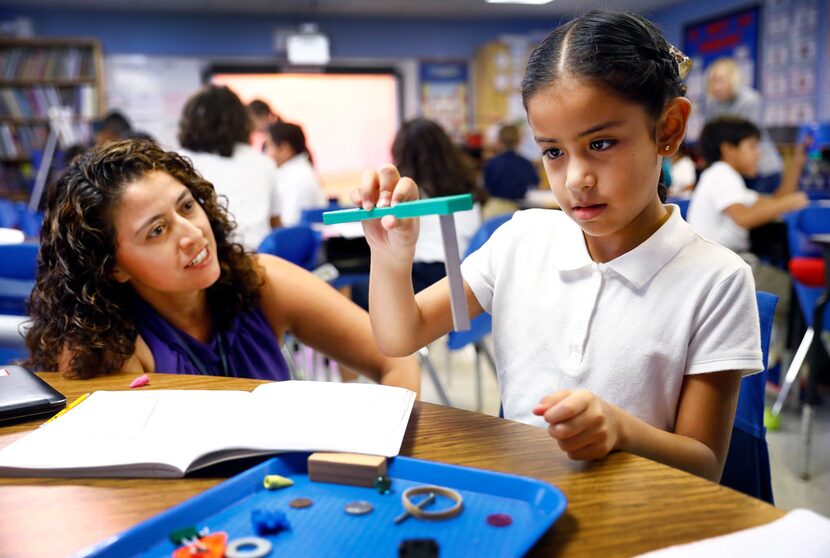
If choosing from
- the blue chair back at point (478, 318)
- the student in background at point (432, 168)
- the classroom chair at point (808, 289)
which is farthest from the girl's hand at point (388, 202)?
the student in background at point (432, 168)

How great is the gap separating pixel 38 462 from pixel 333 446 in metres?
0.31

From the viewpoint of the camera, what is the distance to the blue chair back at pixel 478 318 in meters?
2.10

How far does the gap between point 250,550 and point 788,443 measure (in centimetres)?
252

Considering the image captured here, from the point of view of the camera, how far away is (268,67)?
844 cm

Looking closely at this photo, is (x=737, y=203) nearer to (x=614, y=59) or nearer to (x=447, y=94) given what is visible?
(x=614, y=59)

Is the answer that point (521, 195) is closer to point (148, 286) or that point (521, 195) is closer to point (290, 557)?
point (148, 286)

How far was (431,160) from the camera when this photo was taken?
3039mm

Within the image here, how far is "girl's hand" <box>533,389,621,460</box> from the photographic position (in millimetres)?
A: 654

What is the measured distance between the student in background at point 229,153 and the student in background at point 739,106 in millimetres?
2439

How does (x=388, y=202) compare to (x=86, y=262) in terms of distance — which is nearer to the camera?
(x=388, y=202)

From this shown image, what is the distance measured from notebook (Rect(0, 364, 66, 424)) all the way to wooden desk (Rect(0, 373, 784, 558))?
186 mm

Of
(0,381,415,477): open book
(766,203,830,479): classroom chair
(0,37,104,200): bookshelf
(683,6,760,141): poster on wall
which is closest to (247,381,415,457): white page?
(0,381,415,477): open book

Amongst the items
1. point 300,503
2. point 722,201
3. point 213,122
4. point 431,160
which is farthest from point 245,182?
point 300,503

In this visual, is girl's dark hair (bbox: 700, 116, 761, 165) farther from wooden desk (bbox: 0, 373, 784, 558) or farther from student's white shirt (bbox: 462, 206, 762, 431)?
wooden desk (bbox: 0, 373, 784, 558)
